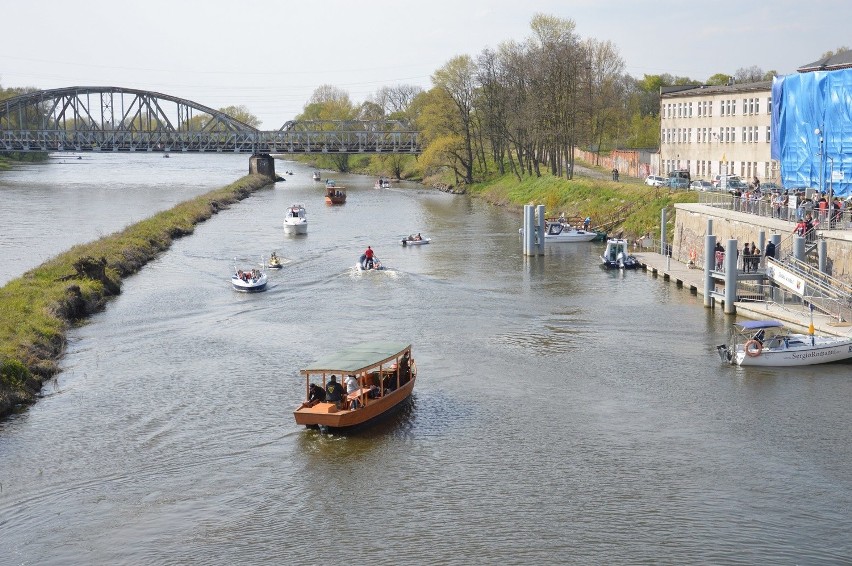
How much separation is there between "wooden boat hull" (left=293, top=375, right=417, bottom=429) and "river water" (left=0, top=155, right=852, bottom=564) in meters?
0.43

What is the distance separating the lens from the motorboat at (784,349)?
33.5 metres

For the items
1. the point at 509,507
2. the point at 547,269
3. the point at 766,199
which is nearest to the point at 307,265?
the point at 547,269

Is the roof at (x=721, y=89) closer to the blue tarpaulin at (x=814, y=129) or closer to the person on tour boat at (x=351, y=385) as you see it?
the blue tarpaulin at (x=814, y=129)

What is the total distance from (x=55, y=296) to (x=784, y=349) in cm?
2834

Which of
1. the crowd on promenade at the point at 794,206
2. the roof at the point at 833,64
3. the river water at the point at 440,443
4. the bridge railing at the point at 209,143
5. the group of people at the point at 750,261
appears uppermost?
the roof at the point at 833,64

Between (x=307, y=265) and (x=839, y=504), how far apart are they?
39.2 m

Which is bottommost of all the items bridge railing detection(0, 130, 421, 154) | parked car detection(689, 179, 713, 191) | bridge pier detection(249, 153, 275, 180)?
parked car detection(689, 179, 713, 191)

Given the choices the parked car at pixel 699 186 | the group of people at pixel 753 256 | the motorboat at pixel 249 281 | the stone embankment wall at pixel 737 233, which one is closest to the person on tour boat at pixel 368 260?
the motorboat at pixel 249 281

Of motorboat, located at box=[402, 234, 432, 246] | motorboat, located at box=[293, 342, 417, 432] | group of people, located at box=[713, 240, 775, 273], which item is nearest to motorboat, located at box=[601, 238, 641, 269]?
group of people, located at box=[713, 240, 775, 273]

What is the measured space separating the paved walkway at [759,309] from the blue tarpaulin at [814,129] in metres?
7.93

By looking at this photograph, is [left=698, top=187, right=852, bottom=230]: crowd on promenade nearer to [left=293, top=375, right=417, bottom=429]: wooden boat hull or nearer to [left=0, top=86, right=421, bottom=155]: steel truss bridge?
[left=293, top=375, right=417, bottom=429]: wooden boat hull

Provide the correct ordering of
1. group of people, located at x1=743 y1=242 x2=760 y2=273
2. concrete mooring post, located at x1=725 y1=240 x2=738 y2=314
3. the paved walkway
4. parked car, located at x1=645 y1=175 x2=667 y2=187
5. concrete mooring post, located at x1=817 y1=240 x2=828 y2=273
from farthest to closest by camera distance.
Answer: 1. parked car, located at x1=645 y1=175 x2=667 y2=187
2. group of people, located at x1=743 y1=242 x2=760 y2=273
3. concrete mooring post, located at x1=725 y1=240 x2=738 y2=314
4. concrete mooring post, located at x1=817 y1=240 x2=828 y2=273
5. the paved walkway

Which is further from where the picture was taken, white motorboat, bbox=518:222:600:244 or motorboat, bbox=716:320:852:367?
white motorboat, bbox=518:222:600:244

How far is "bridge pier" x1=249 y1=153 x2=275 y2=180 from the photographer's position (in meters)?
145
